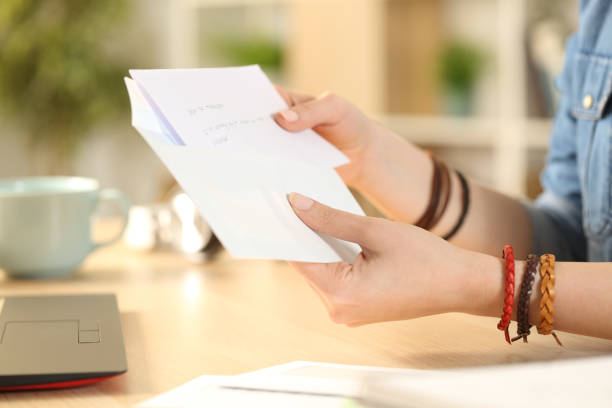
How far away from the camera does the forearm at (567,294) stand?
618 mm

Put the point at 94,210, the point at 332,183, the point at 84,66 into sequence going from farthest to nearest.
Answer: the point at 84,66 → the point at 94,210 → the point at 332,183

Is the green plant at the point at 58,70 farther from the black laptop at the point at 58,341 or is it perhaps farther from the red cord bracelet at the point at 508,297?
the red cord bracelet at the point at 508,297

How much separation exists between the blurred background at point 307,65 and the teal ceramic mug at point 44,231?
1.70 meters

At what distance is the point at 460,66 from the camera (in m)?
2.62

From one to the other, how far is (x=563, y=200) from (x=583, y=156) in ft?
0.40

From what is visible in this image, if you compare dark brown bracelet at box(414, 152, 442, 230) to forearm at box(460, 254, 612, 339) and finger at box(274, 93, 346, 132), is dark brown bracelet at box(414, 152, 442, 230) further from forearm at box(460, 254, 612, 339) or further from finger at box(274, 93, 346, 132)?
forearm at box(460, 254, 612, 339)

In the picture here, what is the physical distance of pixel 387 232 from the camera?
603 millimetres

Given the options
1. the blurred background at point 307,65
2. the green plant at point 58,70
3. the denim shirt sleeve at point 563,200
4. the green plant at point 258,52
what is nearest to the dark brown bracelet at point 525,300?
the denim shirt sleeve at point 563,200

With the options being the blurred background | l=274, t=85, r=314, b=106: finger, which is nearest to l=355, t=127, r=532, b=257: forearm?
l=274, t=85, r=314, b=106: finger

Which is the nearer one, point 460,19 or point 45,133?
point 460,19

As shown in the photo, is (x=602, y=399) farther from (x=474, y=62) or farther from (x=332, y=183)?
(x=474, y=62)

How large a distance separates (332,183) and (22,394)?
31 cm

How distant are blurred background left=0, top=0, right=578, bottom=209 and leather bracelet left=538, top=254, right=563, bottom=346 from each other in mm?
1774

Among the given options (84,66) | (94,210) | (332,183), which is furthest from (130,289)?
(84,66)
